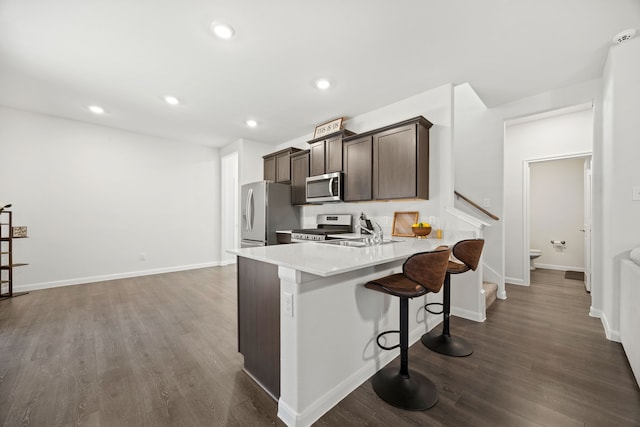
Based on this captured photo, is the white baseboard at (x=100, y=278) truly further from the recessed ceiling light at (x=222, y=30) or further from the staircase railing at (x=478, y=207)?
the staircase railing at (x=478, y=207)

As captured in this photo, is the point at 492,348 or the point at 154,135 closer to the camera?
the point at 492,348

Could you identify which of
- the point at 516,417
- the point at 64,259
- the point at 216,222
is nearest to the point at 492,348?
the point at 516,417

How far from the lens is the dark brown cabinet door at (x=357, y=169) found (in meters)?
3.36

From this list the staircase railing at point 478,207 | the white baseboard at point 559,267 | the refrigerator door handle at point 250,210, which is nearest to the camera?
the staircase railing at point 478,207

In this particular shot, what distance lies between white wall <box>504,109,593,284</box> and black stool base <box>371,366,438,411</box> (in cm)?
356

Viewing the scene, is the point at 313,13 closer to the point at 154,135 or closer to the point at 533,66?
the point at 533,66

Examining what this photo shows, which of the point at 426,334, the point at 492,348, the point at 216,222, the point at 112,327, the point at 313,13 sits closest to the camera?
the point at 313,13

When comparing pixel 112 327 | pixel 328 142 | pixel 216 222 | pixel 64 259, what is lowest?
pixel 112 327

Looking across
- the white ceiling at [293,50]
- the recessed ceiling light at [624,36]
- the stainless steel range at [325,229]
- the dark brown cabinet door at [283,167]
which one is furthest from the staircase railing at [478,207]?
the dark brown cabinet door at [283,167]

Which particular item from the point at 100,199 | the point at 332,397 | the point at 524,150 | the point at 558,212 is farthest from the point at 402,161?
the point at 100,199

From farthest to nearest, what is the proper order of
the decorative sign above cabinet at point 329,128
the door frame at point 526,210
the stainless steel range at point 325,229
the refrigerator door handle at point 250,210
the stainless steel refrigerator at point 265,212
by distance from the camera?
the refrigerator door handle at point 250,210
the stainless steel refrigerator at point 265,212
the door frame at point 526,210
the decorative sign above cabinet at point 329,128
the stainless steel range at point 325,229

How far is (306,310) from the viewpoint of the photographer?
1405 mm

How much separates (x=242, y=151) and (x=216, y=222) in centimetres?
184

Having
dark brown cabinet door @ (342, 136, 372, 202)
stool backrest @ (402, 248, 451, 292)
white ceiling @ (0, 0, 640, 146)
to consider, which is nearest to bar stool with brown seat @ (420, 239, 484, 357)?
stool backrest @ (402, 248, 451, 292)
